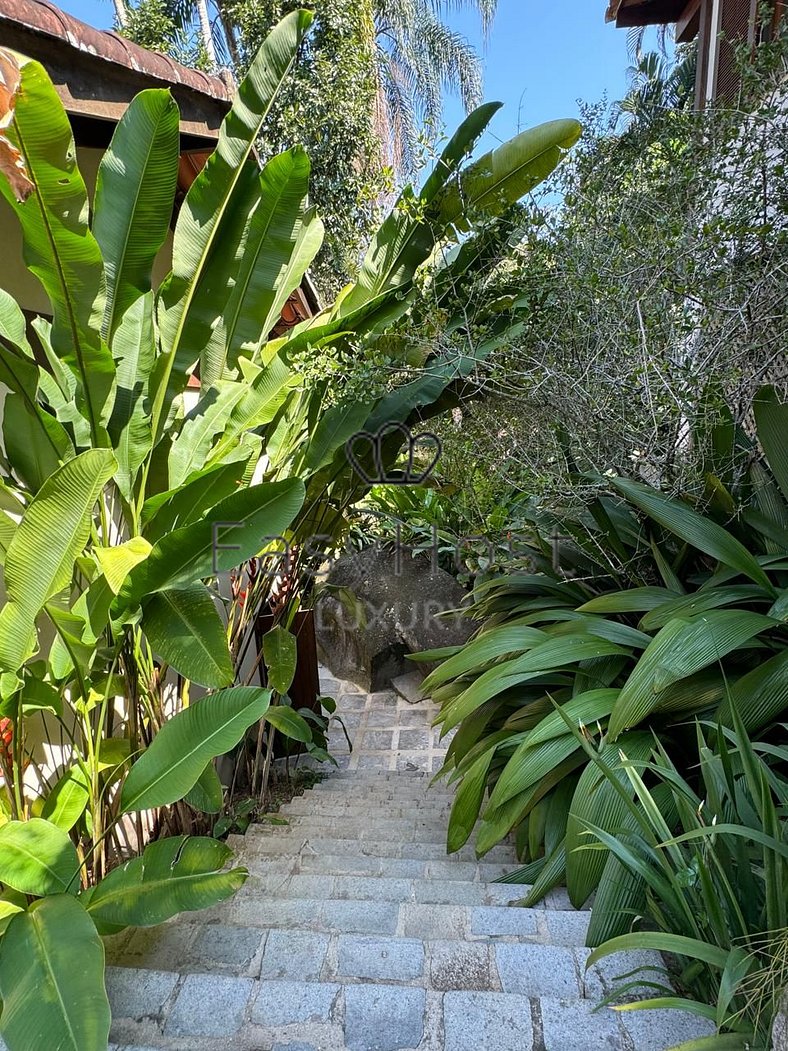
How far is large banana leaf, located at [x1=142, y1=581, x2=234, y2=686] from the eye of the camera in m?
1.55

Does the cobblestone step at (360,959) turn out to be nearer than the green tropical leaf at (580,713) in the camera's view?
Yes

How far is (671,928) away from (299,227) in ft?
7.69

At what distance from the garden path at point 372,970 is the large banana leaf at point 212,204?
1.43 metres

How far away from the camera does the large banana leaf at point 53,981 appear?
3.29 ft

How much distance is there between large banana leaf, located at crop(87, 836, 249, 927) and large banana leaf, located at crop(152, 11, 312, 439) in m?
1.20

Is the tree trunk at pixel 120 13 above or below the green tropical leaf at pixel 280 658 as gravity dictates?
above

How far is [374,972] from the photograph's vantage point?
1382 mm

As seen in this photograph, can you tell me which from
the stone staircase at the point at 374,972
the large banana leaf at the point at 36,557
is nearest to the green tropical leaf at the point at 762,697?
the stone staircase at the point at 374,972

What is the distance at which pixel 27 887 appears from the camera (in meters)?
1.21

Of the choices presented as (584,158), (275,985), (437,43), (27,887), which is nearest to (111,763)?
(27,887)

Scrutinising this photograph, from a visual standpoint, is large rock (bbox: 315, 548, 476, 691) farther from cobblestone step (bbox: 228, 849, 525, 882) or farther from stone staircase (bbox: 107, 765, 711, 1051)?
stone staircase (bbox: 107, 765, 711, 1051)

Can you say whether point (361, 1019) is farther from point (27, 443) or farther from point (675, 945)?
point (27, 443)

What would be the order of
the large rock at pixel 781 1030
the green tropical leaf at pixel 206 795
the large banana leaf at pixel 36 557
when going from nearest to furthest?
the large rock at pixel 781 1030, the large banana leaf at pixel 36 557, the green tropical leaf at pixel 206 795

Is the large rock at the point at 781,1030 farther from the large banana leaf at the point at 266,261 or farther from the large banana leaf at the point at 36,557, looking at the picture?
the large banana leaf at the point at 266,261
